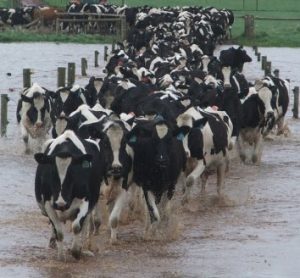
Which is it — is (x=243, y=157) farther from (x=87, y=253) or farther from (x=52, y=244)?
(x=87, y=253)

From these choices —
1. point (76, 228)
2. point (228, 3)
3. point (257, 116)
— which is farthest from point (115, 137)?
point (228, 3)

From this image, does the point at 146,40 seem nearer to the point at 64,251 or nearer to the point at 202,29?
the point at 202,29

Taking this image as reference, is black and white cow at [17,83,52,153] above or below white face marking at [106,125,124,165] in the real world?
below

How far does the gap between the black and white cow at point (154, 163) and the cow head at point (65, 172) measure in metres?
1.49

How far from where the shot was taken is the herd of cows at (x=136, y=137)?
12453 millimetres

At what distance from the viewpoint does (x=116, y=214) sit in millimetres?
13633

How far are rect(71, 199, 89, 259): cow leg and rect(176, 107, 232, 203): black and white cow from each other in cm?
303

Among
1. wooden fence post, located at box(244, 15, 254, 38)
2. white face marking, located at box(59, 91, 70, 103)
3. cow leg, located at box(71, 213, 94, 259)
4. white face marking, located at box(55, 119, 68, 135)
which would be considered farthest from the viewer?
wooden fence post, located at box(244, 15, 254, 38)

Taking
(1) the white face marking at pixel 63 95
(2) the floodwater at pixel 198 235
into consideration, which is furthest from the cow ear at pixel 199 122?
(1) the white face marking at pixel 63 95

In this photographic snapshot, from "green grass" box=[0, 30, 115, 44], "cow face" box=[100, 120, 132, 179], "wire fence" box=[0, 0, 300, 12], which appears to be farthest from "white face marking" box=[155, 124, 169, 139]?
"wire fence" box=[0, 0, 300, 12]

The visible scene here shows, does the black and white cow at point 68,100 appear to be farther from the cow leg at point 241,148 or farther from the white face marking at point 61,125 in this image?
the white face marking at point 61,125

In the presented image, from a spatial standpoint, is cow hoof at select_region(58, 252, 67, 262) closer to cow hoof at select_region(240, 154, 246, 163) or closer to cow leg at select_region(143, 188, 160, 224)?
cow leg at select_region(143, 188, 160, 224)

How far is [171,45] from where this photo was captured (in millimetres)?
38938

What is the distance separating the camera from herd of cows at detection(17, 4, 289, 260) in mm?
12453
